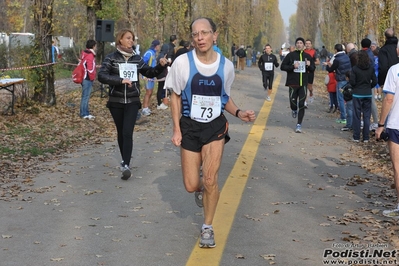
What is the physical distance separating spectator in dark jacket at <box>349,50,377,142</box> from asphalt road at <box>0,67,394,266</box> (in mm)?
1420

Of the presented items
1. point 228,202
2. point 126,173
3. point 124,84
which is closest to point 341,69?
point 124,84

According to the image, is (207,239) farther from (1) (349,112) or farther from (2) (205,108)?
(1) (349,112)

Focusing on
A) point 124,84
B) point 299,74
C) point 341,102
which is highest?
point 124,84

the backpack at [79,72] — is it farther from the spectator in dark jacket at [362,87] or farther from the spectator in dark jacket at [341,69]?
the spectator in dark jacket at [362,87]

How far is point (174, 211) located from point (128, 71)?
108 inches

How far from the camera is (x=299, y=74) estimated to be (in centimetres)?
1505

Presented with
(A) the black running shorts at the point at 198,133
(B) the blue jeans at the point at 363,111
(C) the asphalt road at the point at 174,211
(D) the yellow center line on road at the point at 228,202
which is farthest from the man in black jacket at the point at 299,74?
(A) the black running shorts at the point at 198,133

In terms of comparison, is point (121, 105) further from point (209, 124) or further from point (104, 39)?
point (104, 39)

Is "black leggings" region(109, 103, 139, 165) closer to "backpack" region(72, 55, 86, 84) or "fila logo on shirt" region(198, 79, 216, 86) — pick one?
"fila logo on shirt" region(198, 79, 216, 86)

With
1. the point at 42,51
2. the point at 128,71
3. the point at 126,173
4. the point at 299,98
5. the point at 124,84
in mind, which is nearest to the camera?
the point at 126,173

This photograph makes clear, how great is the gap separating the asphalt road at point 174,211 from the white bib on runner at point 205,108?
3.83 feet

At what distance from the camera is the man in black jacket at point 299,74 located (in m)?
14.9

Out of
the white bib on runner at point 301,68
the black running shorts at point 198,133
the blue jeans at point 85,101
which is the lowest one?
the blue jeans at point 85,101

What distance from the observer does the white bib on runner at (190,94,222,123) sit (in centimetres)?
607
